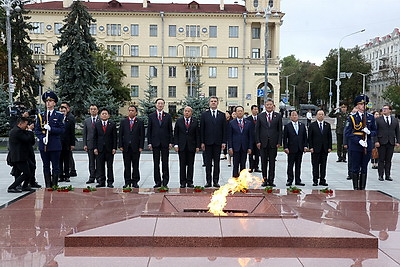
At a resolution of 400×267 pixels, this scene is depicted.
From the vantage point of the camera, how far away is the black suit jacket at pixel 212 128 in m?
9.38

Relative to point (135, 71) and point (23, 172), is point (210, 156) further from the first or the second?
point (135, 71)

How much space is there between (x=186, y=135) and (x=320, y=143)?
10.6 ft

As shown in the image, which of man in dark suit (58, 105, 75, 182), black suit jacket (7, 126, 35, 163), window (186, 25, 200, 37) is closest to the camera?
black suit jacket (7, 126, 35, 163)

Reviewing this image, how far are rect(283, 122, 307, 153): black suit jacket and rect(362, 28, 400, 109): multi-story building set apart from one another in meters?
76.4

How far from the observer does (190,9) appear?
57.5 meters

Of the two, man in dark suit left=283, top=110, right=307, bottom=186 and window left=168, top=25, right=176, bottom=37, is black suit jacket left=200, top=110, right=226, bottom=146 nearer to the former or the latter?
man in dark suit left=283, top=110, right=307, bottom=186

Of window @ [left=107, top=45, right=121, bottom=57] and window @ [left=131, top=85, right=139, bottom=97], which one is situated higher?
window @ [left=107, top=45, right=121, bottom=57]

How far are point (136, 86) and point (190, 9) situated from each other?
13.0m

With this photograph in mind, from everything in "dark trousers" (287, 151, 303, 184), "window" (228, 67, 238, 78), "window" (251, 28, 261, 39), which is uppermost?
"window" (251, 28, 261, 39)

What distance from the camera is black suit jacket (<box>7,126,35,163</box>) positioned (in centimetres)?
847

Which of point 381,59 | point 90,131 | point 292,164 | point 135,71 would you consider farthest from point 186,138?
point 381,59

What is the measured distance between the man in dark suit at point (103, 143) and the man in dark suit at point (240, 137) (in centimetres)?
273

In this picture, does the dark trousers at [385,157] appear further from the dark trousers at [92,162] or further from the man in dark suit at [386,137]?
the dark trousers at [92,162]

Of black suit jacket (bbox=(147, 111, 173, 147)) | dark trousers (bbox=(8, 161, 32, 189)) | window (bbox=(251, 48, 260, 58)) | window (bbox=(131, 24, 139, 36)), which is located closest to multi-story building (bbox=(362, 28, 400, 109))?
window (bbox=(251, 48, 260, 58))
